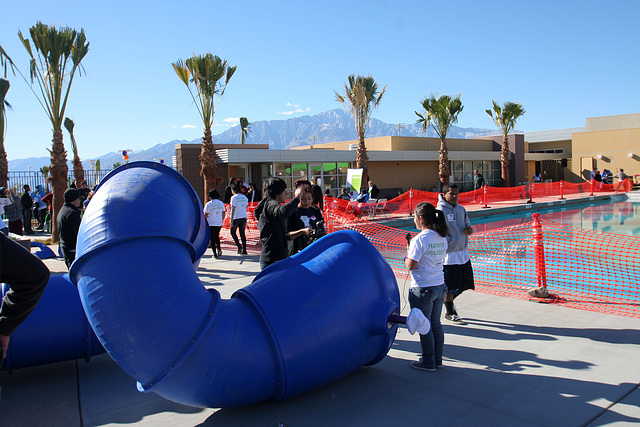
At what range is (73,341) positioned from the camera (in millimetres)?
4465

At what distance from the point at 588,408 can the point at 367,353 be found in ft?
5.83

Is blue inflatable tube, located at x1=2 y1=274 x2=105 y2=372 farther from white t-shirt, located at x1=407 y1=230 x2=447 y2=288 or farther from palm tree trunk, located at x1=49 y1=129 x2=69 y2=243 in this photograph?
palm tree trunk, located at x1=49 y1=129 x2=69 y2=243

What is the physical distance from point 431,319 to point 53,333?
3.69 m

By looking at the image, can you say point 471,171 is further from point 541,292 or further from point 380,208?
point 541,292

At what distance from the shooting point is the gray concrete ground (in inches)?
139

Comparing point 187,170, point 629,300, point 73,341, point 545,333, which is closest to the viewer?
point 73,341

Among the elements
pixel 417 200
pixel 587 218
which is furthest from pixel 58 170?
pixel 587 218

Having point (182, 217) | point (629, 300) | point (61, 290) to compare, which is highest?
point (182, 217)

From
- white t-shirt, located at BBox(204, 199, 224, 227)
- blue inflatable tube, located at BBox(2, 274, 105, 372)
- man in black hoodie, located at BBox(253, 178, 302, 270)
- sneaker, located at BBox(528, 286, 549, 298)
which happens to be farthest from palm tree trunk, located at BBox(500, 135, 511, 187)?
blue inflatable tube, located at BBox(2, 274, 105, 372)

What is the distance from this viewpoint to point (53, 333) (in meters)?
4.38

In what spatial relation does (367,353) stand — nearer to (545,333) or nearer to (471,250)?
(545,333)

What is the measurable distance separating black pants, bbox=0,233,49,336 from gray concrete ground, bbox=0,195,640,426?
1.71 meters

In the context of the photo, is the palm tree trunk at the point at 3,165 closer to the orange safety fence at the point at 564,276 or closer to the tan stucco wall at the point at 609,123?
the orange safety fence at the point at 564,276

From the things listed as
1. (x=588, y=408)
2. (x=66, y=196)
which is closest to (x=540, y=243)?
(x=588, y=408)
